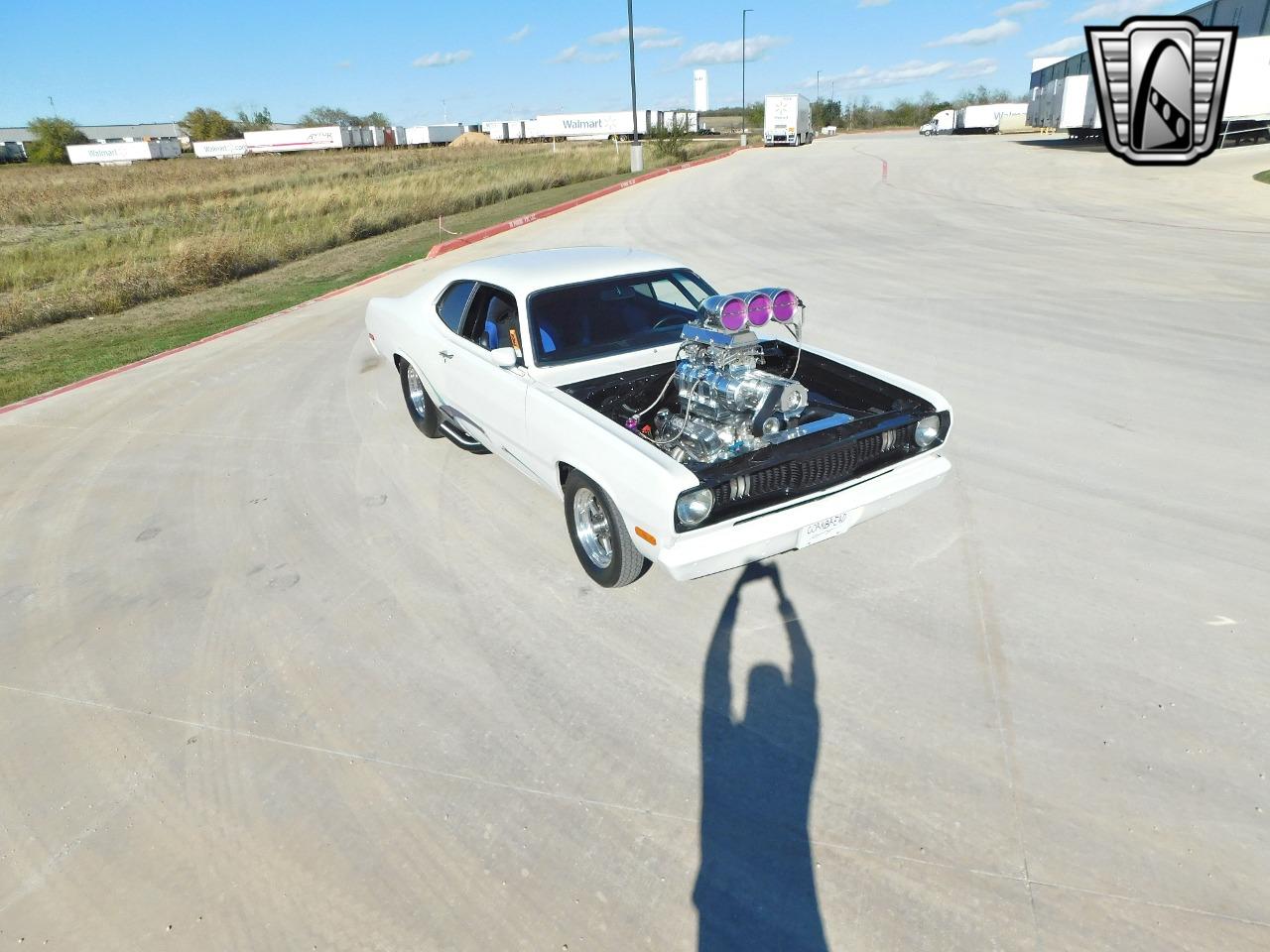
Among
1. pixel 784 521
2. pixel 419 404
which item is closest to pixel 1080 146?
pixel 419 404

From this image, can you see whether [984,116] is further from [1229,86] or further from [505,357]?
[505,357]

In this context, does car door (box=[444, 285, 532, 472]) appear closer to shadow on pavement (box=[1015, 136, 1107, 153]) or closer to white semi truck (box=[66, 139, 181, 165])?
shadow on pavement (box=[1015, 136, 1107, 153])

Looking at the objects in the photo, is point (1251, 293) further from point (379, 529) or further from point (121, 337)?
point (121, 337)

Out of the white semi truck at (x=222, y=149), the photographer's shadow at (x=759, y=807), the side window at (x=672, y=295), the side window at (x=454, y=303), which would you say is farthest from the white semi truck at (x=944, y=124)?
the white semi truck at (x=222, y=149)

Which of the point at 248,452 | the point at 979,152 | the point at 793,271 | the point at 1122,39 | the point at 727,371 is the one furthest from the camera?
the point at 979,152

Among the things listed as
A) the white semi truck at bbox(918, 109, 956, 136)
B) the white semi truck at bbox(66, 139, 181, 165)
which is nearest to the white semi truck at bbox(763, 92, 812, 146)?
the white semi truck at bbox(918, 109, 956, 136)

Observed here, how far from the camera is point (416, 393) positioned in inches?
246

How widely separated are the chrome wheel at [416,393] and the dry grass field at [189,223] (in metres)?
9.40

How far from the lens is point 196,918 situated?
253cm

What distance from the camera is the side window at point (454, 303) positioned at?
5.34 meters

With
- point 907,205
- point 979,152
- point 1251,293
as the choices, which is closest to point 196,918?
point 1251,293

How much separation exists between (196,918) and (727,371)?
3236 mm

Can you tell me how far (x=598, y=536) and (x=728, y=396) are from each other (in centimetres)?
104

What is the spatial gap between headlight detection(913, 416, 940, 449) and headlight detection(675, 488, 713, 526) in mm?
1354
